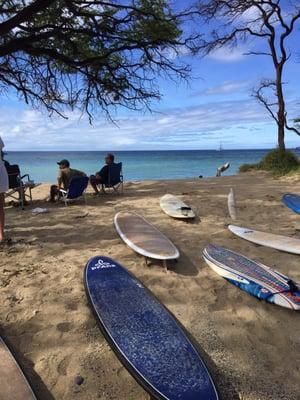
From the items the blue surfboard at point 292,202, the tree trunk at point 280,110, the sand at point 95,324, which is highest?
the tree trunk at point 280,110

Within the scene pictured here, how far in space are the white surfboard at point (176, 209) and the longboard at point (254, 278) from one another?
173cm

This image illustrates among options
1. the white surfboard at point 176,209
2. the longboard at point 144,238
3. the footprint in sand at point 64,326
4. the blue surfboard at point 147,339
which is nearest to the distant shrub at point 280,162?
the white surfboard at point 176,209

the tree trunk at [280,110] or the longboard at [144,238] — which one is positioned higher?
the tree trunk at [280,110]

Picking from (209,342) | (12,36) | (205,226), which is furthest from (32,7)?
(209,342)

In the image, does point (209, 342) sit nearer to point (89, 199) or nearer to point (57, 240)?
point (57, 240)

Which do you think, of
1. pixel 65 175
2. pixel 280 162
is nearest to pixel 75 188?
pixel 65 175

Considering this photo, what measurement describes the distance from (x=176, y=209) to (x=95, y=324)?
12.1 feet

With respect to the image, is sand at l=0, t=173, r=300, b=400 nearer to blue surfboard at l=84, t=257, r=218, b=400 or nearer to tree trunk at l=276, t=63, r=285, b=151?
blue surfboard at l=84, t=257, r=218, b=400

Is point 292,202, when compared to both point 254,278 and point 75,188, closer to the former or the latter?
point 254,278

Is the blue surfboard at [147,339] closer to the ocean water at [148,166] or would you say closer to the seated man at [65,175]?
the seated man at [65,175]

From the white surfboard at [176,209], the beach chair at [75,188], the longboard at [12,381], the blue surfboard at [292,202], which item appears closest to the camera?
the longboard at [12,381]

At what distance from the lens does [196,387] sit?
2156 millimetres

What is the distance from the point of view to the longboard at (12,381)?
2088 millimetres

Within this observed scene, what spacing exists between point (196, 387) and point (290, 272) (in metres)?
2.11
